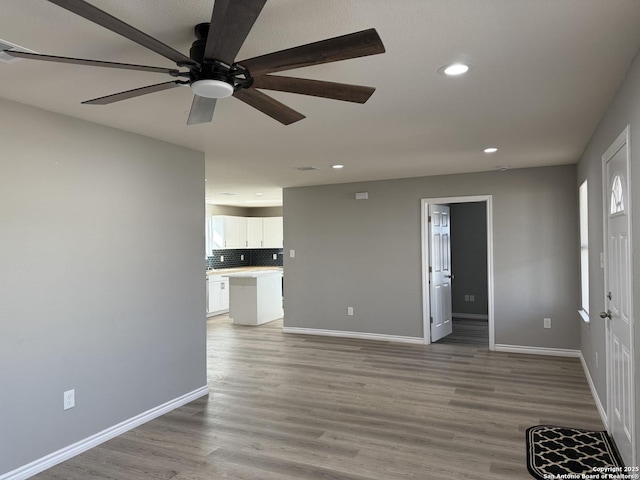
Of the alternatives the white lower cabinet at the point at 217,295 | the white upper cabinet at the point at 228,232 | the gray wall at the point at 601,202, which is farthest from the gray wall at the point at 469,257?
the white upper cabinet at the point at 228,232

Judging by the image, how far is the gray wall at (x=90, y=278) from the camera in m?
2.86

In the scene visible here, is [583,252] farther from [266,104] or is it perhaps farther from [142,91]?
[142,91]

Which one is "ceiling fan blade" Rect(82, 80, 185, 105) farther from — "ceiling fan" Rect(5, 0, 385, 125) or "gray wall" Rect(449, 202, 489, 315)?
"gray wall" Rect(449, 202, 489, 315)

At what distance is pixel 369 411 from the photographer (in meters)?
3.93

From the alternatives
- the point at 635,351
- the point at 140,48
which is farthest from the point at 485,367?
the point at 140,48

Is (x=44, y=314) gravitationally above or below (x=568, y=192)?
below

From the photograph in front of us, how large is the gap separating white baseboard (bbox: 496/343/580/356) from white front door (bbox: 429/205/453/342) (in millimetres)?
924

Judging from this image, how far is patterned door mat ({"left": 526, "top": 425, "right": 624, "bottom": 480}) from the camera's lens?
284 cm

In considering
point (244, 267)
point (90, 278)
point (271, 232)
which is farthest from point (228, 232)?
point (90, 278)

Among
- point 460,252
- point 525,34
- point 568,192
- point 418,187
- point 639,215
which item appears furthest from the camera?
point 460,252

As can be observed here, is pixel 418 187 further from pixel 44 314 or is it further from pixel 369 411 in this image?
pixel 44 314

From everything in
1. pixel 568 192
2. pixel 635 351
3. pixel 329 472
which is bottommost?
pixel 329 472

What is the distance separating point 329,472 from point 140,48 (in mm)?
2671

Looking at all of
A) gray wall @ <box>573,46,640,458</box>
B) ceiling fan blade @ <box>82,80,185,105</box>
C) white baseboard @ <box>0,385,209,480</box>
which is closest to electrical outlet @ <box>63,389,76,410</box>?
white baseboard @ <box>0,385,209,480</box>
